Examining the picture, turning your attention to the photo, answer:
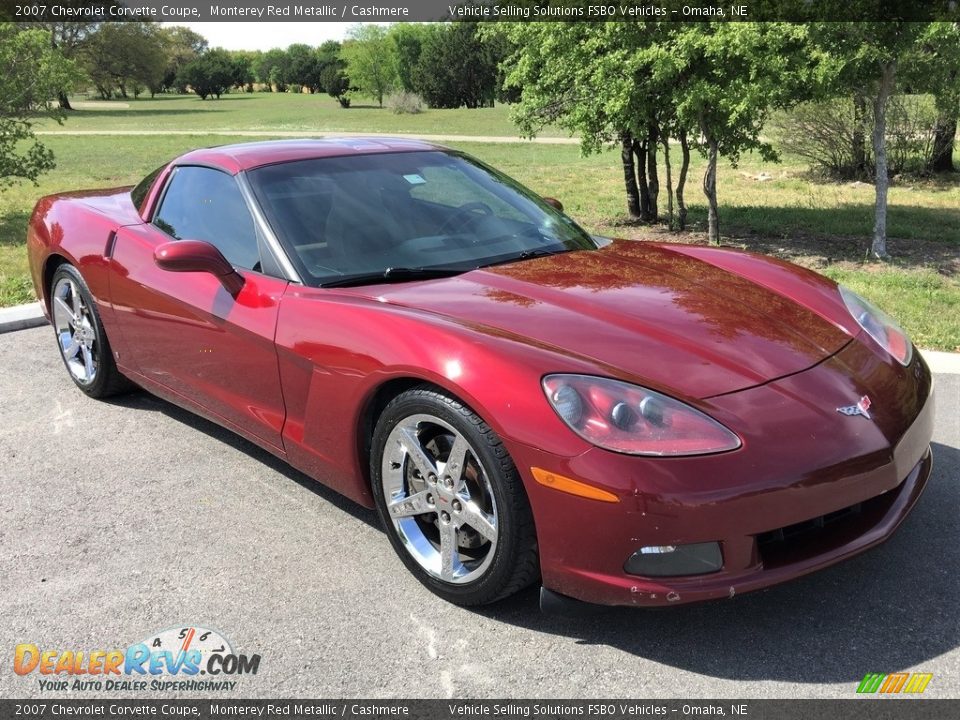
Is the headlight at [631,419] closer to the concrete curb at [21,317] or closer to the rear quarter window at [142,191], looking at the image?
the rear quarter window at [142,191]

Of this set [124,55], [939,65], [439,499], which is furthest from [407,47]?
[439,499]

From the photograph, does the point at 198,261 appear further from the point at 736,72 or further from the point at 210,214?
the point at 736,72

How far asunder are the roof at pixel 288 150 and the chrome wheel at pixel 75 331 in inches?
40.1

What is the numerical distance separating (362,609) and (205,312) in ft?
4.75

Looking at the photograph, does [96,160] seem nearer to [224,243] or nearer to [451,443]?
[224,243]

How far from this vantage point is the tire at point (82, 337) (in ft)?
15.2

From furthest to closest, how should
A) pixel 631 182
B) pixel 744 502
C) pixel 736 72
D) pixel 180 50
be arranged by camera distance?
1. pixel 180 50
2. pixel 631 182
3. pixel 736 72
4. pixel 744 502

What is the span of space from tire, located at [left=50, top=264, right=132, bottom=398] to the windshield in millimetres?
1507

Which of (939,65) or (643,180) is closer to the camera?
(939,65)

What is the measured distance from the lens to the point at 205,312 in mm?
3584

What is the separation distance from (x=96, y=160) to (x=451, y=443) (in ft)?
74.6

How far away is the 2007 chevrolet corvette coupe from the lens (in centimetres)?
239

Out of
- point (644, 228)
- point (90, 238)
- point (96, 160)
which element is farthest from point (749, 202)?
point (96, 160)

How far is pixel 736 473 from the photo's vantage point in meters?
2.34
